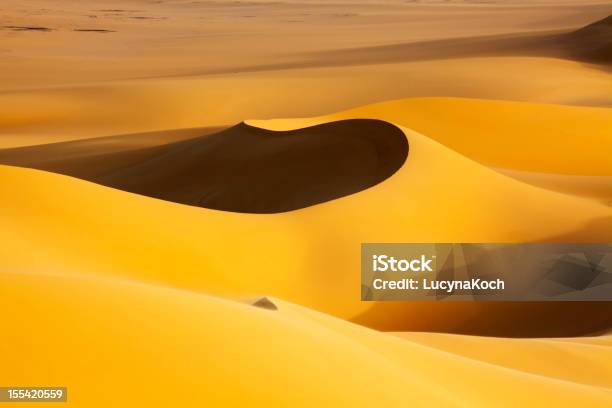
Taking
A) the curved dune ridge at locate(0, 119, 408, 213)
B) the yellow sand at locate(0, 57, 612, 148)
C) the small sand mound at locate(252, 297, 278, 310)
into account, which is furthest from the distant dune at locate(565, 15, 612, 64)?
the small sand mound at locate(252, 297, 278, 310)

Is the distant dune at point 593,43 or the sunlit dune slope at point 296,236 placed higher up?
the distant dune at point 593,43

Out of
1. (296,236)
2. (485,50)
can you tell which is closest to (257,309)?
(296,236)

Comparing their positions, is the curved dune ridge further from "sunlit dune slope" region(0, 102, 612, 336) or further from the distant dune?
the distant dune

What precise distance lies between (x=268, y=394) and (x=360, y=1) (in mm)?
82517

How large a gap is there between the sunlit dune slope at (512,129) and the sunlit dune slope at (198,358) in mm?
10677

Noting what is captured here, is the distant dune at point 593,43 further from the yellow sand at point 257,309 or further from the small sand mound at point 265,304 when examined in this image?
the small sand mound at point 265,304

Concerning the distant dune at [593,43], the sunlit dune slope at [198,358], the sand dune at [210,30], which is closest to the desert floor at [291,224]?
the sunlit dune slope at [198,358]

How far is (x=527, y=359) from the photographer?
237 inches

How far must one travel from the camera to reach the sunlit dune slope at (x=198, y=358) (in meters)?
3.46

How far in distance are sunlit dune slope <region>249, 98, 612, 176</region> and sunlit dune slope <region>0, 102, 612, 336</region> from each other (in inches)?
211

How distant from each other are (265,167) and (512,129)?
19.9 ft

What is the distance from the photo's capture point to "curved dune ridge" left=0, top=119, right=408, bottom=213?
12.1m

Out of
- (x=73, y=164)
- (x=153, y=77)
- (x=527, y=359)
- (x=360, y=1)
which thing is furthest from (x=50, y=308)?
(x=360, y=1)

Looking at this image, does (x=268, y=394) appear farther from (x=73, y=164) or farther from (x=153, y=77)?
(x=153, y=77)
